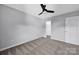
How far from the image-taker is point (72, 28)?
1524 millimetres

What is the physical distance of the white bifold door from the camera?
146 centimetres

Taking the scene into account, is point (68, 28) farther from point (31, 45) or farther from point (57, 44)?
point (31, 45)

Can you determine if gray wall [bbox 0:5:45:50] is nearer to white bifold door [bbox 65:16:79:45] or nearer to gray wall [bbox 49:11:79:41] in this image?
gray wall [bbox 49:11:79:41]

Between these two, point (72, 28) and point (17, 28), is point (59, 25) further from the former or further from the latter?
point (17, 28)

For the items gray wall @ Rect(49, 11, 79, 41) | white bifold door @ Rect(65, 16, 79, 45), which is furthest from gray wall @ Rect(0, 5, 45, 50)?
white bifold door @ Rect(65, 16, 79, 45)

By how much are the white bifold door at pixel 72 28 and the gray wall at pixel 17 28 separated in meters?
0.71

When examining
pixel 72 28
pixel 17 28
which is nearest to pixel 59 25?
pixel 72 28

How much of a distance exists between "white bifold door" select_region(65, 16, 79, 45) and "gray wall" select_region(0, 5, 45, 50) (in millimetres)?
707

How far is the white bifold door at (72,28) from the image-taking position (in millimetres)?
1458

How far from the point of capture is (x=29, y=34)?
155 centimetres

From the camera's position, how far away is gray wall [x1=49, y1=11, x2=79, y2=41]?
1450 mm

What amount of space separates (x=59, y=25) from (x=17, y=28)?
1235 millimetres

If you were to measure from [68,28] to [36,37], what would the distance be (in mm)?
901

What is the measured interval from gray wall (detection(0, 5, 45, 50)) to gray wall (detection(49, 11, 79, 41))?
1.11 ft
